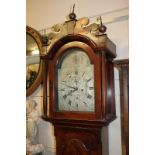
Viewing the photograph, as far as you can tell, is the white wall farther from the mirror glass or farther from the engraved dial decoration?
the engraved dial decoration

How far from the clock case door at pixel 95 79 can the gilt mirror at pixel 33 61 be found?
418 mm

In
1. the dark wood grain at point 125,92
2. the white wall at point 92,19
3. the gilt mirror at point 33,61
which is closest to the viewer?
the dark wood grain at point 125,92

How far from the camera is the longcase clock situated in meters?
1.10

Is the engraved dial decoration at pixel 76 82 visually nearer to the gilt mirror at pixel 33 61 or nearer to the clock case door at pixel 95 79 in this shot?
the clock case door at pixel 95 79

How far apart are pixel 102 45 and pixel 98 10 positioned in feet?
1.61

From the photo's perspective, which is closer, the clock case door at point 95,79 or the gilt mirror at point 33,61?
the clock case door at point 95,79

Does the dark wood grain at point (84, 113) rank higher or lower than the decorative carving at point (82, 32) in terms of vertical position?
lower

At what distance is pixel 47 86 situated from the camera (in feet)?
4.33

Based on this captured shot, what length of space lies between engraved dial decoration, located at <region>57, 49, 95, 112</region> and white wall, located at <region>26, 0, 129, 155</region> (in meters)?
0.28

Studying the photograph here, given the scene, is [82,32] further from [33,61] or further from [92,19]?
[33,61]

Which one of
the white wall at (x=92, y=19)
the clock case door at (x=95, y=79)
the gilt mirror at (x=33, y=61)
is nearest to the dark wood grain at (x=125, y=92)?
the clock case door at (x=95, y=79)

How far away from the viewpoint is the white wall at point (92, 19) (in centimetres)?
135

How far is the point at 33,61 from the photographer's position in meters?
1.76
